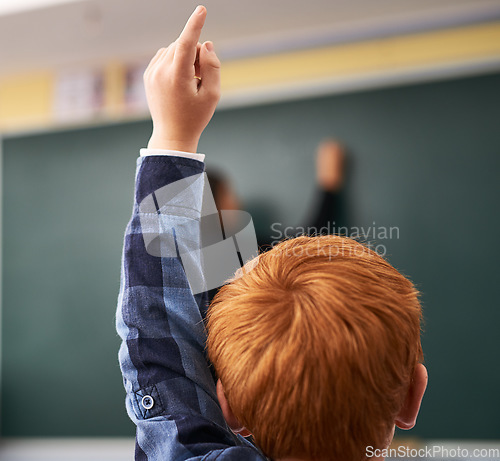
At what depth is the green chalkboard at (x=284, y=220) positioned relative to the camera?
175 cm

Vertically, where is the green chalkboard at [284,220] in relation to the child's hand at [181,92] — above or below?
below

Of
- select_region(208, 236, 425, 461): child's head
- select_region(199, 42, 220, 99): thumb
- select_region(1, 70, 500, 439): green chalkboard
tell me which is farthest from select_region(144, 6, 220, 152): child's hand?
select_region(1, 70, 500, 439): green chalkboard

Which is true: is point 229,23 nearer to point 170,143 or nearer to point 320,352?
point 170,143

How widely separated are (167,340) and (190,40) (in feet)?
0.89

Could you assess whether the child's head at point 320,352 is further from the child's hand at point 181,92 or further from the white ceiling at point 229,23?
the white ceiling at point 229,23

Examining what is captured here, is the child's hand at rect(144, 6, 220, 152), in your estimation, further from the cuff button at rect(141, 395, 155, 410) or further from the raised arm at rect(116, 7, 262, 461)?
the cuff button at rect(141, 395, 155, 410)

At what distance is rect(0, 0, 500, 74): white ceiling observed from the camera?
1.85 meters

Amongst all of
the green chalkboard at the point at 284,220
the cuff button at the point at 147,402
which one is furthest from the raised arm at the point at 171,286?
the green chalkboard at the point at 284,220

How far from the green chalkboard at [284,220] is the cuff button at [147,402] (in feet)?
5.02

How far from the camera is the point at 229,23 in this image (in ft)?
6.57

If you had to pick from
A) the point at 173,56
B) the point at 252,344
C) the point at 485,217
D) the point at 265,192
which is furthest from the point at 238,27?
the point at 252,344

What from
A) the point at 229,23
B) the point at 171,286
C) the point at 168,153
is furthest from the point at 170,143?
the point at 229,23

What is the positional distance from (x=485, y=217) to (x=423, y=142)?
0.35 m

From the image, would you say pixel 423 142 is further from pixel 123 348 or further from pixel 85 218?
pixel 123 348
